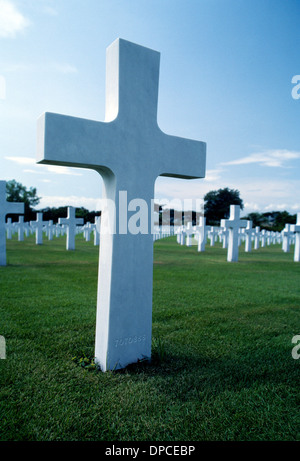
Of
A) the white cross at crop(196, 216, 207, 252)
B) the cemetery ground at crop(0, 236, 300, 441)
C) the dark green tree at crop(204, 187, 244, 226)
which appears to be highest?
the dark green tree at crop(204, 187, 244, 226)

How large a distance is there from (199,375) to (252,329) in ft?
6.10

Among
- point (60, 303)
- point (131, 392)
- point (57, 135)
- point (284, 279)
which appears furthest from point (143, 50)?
point (284, 279)

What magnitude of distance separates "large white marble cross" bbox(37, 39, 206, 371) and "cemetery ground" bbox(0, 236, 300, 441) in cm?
34

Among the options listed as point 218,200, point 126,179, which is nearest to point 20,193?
point 218,200

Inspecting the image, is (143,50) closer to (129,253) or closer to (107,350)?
(129,253)

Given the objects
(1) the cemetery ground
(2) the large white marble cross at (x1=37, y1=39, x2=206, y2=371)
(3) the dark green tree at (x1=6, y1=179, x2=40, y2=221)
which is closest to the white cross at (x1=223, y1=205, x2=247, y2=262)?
(1) the cemetery ground

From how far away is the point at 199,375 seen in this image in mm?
3266

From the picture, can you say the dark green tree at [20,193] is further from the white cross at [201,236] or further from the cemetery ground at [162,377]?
the cemetery ground at [162,377]

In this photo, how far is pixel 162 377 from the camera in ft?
10.5

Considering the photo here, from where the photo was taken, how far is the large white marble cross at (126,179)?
10.7 ft

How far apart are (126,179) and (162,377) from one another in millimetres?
1900

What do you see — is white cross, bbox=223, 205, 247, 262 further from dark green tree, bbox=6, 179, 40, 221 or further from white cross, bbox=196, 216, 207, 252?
dark green tree, bbox=6, 179, 40, 221

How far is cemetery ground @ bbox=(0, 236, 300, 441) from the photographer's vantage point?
2.47 m

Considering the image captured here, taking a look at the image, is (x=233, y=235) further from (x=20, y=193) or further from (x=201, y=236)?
(x=20, y=193)
